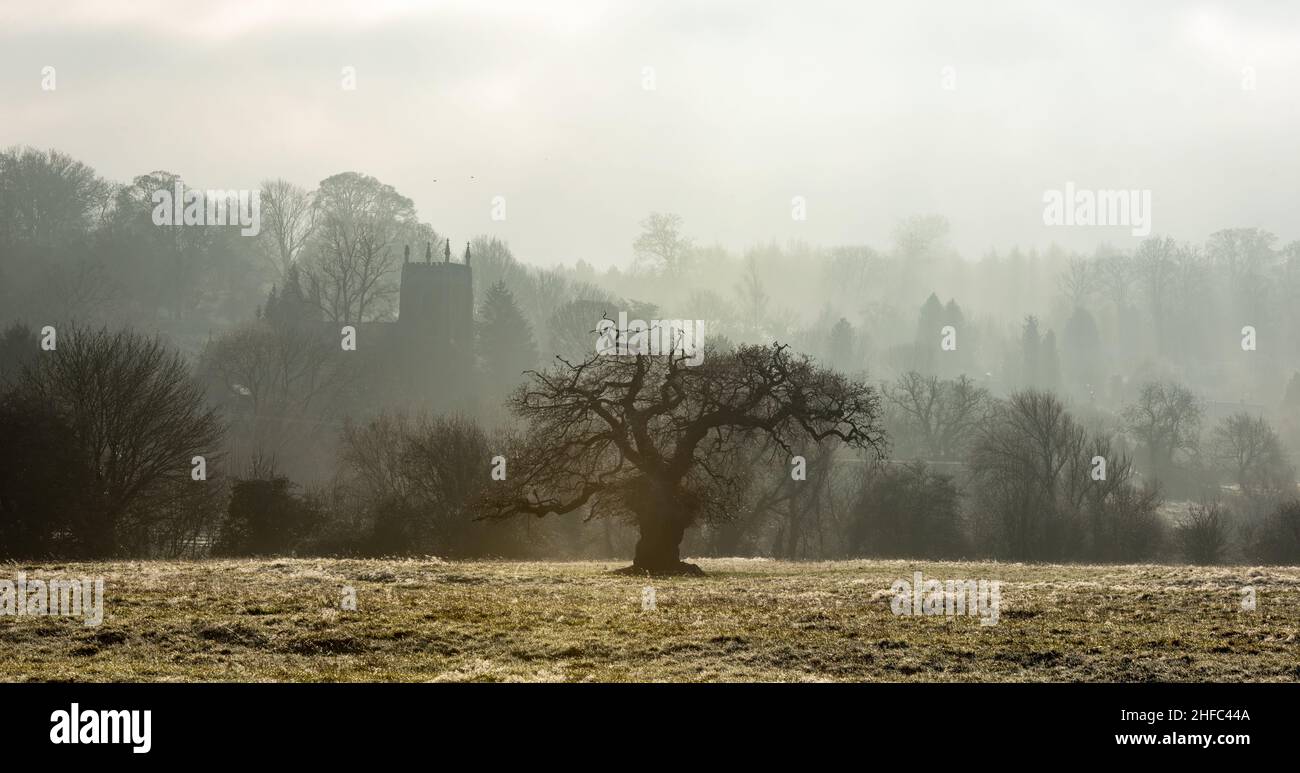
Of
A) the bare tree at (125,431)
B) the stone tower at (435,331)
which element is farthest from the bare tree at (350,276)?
the bare tree at (125,431)

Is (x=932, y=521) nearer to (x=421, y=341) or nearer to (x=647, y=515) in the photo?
(x=647, y=515)

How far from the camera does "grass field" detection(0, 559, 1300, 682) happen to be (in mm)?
20656

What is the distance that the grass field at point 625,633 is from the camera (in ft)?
67.8

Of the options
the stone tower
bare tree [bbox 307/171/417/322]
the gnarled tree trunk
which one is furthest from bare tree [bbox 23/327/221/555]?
bare tree [bbox 307/171/417/322]

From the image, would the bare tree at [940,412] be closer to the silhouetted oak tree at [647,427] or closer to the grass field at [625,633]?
the silhouetted oak tree at [647,427]

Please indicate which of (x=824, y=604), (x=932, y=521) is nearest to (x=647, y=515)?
(x=824, y=604)

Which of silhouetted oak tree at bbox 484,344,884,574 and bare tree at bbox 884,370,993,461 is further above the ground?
bare tree at bbox 884,370,993,461

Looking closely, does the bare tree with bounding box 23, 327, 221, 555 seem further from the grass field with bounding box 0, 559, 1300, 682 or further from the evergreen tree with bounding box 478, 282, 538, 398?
the evergreen tree with bounding box 478, 282, 538, 398

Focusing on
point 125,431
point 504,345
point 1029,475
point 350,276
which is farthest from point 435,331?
point 125,431

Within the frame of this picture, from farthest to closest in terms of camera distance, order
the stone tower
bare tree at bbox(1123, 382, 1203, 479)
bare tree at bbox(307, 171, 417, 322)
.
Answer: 1. bare tree at bbox(307, 171, 417, 322)
2. the stone tower
3. bare tree at bbox(1123, 382, 1203, 479)

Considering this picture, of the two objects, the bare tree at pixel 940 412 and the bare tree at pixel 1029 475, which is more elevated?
the bare tree at pixel 940 412

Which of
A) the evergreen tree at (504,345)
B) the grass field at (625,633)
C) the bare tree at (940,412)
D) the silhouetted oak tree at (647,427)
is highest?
the evergreen tree at (504,345)
